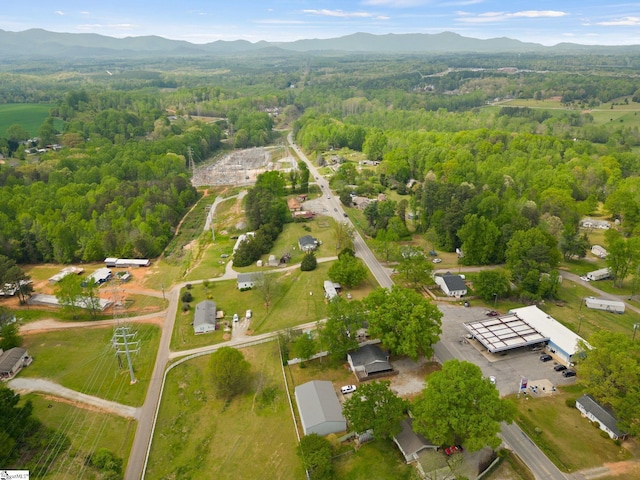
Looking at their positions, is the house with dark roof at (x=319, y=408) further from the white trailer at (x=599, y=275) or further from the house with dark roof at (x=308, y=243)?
the white trailer at (x=599, y=275)

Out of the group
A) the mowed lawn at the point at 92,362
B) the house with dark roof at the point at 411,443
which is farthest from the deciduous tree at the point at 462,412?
the mowed lawn at the point at 92,362

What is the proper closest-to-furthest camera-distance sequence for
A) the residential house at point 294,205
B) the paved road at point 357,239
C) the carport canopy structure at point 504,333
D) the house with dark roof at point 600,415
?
the house with dark roof at point 600,415
the carport canopy structure at point 504,333
the paved road at point 357,239
the residential house at point 294,205

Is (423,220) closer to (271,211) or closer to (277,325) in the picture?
(271,211)

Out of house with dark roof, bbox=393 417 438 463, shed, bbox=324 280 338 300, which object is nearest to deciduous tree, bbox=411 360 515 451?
house with dark roof, bbox=393 417 438 463

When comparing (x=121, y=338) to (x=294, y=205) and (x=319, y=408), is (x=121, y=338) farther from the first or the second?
(x=294, y=205)

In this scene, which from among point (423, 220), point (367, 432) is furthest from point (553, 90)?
point (367, 432)
